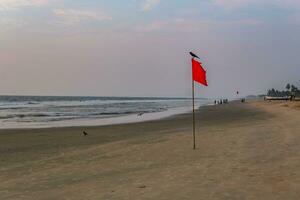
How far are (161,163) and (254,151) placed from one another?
3.21 metres

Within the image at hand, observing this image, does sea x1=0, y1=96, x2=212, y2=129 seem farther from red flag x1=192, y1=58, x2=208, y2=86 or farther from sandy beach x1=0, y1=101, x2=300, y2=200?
red flag x1=192, y1=58, x2=208, y2=86

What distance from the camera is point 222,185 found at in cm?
845

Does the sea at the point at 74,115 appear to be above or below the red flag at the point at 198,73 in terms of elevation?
below

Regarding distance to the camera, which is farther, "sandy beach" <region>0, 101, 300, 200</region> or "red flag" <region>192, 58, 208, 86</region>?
"red flag" <region>192, 58, 208, 86</region>

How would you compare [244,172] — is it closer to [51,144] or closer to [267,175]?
[267,175]

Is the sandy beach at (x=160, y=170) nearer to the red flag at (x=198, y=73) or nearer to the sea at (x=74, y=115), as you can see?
the red flag at (x=198, y=73)

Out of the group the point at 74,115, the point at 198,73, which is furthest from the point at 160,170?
the point at 74,115

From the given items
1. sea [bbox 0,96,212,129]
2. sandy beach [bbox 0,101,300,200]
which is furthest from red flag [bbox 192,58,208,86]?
sea [bbox 0,96,212,129]

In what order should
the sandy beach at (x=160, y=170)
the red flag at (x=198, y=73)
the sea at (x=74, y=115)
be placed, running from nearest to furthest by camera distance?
the sandy beach at (x=160, y=170)
the red flag at (x=198, y=73)
the sea at (x=74, y=115)

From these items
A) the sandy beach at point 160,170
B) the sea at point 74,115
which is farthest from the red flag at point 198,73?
the sea at point 74,115

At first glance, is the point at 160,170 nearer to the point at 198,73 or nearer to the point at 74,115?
the point at 198,73

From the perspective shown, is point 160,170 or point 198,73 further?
point 198,73

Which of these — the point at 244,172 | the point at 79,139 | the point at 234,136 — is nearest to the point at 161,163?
the point at 244,172

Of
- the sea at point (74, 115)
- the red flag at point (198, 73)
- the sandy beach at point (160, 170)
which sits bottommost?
the sea at point (74, 115)
